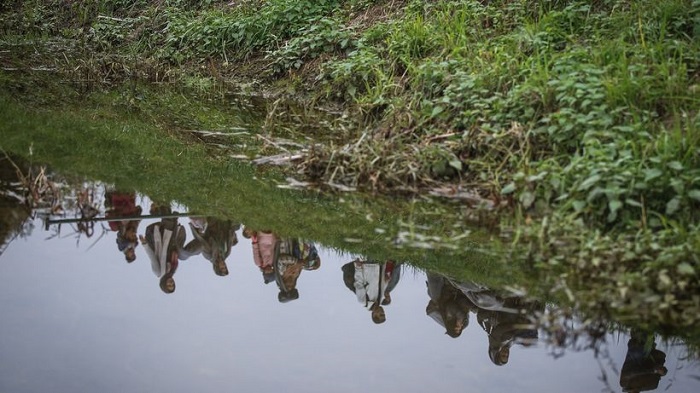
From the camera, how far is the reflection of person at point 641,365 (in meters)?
4.47

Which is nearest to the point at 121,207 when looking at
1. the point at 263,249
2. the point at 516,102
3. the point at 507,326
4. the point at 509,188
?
the point at 263,249

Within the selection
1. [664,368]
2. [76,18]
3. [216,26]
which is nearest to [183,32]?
[216,26]

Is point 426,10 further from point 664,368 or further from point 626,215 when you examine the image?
point 664,368

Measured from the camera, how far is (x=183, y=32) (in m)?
11.9

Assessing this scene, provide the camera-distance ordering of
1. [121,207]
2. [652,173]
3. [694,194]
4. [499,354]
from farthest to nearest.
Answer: [121,207], [652,173], [694,194], [499,354]

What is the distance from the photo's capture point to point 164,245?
248 inches

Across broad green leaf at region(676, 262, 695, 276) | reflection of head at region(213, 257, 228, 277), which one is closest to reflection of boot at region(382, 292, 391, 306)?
reflection of head at region(213, 257, 228, 277)

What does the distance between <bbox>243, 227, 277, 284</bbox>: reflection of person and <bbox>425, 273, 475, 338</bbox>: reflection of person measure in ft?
3.55

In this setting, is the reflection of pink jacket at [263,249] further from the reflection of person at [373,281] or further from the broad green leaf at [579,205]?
the broad green leaf at [579,205]

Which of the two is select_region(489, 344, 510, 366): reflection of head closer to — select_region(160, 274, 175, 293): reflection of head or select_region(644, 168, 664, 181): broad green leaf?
select_region(644, 168, 664, 181): broad green leaf

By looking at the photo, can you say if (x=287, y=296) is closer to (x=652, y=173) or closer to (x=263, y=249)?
(x=263, y=249)

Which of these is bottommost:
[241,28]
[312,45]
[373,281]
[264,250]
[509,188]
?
[373,281]

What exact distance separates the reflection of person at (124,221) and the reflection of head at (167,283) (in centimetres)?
37

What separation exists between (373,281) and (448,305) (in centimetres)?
57
